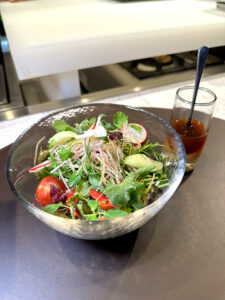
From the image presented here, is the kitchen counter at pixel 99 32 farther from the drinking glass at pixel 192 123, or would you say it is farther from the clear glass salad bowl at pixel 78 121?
the drinking glass at pixel 192 123

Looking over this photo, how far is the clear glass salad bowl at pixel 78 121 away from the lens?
35 centimetres

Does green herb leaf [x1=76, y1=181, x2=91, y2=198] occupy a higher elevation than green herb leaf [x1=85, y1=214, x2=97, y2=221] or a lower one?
lower

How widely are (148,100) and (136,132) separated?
476 millimetres

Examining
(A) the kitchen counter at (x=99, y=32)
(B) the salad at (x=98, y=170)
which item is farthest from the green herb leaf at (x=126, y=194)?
(A) the kitchen counter at (x=99, y=32)

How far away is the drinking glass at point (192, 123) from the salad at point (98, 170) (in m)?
0.07

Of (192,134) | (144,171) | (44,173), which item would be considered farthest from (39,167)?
(192,134)

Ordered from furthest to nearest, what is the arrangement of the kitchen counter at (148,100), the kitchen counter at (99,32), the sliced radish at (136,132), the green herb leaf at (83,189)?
the kitchen counter at (99,32)
the kitchen counter at (148,100)
the sliced radish at (136,132)
the green herb leaf at (83,189)

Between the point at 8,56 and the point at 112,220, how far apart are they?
151cm

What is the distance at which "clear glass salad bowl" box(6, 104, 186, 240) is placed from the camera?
13.9 inches

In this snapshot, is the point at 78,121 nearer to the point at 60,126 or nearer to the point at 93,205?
the point at 60,126

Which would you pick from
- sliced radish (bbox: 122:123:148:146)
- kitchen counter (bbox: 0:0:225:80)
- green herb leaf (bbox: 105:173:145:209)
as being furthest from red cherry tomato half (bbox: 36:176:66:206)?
kitchen counter (bbox: 0:0:225:80)

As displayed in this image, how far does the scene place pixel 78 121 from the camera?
2.14 feet

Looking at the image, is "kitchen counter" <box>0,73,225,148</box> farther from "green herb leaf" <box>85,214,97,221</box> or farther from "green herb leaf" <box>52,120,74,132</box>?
"green herb leaf" <box>85,214,97,221</box>

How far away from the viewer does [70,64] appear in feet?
3.38
